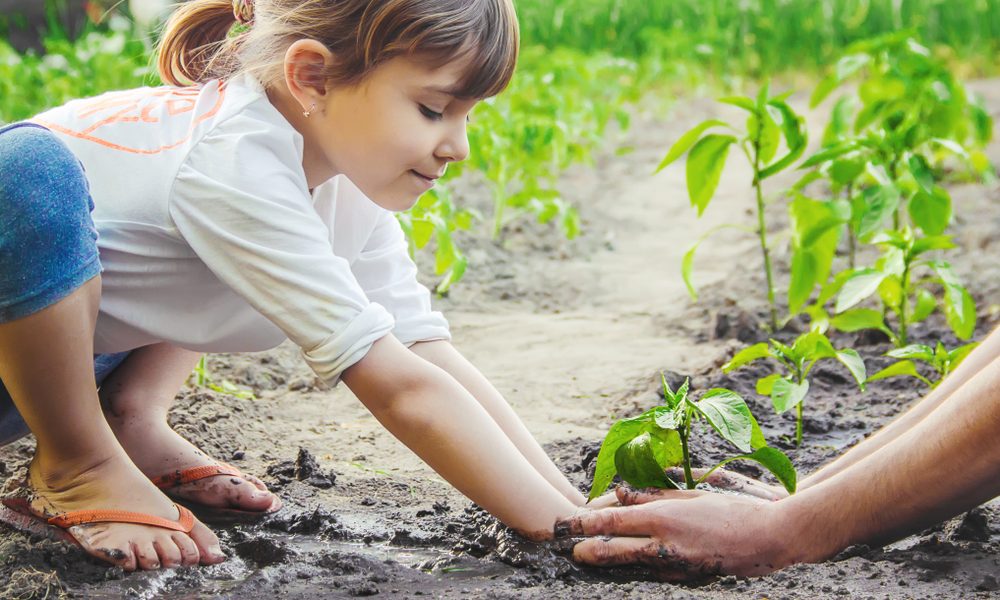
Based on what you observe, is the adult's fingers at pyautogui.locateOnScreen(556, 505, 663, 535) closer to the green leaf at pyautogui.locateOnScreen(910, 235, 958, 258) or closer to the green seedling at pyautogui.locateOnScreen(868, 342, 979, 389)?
the green seedling at pyautogui.locateOnScreen(868, 342, 979, 389)

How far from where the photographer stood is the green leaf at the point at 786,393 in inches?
77.4

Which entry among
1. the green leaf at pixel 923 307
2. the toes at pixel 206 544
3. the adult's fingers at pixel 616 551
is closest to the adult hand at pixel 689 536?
the adult's fingers at pixel 616 551

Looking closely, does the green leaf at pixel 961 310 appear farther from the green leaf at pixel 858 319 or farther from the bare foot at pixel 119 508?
the bare foot at pixel 119 508

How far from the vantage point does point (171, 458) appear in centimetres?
197

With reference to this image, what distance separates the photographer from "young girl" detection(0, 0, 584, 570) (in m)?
1.58

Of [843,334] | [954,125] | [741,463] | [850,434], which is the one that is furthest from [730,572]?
[954,125]

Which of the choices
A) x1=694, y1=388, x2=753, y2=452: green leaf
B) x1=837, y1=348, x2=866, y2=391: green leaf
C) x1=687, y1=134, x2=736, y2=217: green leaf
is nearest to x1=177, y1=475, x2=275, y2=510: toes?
x1=694, y1=388, x2=753, y2=452: green leaf

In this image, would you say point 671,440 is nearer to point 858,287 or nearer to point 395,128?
point 395,128

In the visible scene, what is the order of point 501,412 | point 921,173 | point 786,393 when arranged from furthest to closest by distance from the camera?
1. point 921,173
2. point 786,393
3. point 501,412

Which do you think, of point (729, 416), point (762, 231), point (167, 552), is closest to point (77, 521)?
point (167, 552)

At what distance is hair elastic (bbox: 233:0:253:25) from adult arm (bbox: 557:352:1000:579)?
3.18 ft

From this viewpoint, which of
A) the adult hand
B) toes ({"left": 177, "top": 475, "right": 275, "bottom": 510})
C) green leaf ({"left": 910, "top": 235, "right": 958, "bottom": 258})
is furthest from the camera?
green leaf ({"left": 910, "top": 235, "right": 958, "bottom": 258})

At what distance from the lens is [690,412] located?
162 centimetres

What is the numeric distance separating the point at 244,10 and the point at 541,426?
106cm
